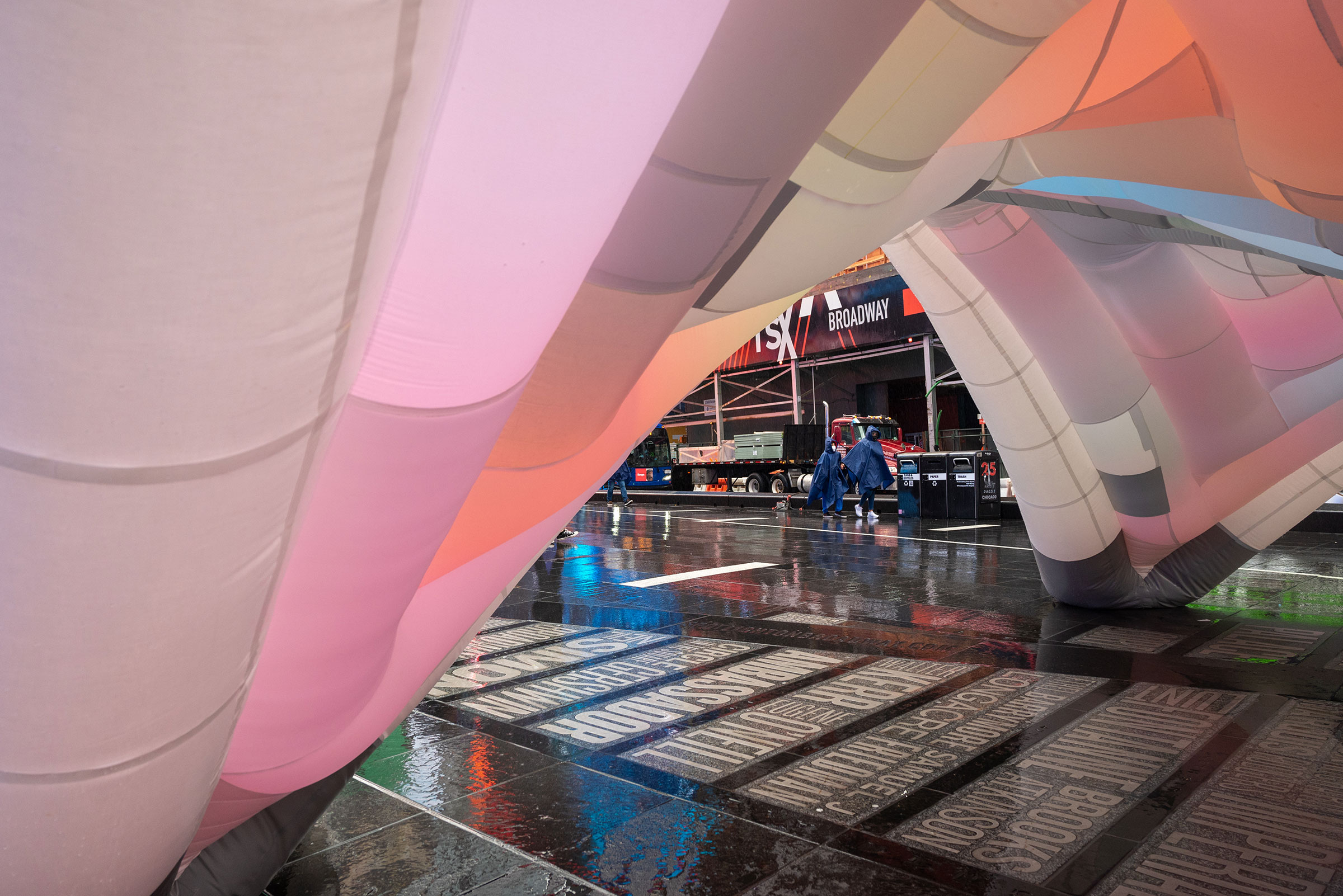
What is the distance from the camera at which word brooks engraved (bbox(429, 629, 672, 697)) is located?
476 cm

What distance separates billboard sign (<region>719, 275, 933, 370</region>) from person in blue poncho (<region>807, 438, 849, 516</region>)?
6.29m

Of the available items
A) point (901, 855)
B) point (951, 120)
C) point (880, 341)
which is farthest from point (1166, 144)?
point (880, 341)

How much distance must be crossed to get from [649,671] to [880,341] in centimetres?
2048

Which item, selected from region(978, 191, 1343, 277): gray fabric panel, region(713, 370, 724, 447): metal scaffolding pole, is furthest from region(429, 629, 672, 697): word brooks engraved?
region(713, 370, 724, 447): metal scaffolding pole

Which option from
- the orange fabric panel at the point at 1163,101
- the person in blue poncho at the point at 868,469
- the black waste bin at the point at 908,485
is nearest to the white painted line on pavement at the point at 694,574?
the orange fabric panel at the point at 1163,101

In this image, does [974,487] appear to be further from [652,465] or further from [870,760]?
[652,465]

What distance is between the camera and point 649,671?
4871 mm

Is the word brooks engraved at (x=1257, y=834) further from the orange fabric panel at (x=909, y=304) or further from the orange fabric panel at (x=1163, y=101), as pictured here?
the orange fabric panel at (x=909, y=304)

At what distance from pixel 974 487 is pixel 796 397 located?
1302cm

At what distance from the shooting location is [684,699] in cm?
429

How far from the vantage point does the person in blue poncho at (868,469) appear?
15.5 metres

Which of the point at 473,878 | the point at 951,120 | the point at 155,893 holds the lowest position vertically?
the point at 473,878

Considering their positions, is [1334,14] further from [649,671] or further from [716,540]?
[716,540]

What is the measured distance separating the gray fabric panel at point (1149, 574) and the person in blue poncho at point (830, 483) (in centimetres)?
1019
